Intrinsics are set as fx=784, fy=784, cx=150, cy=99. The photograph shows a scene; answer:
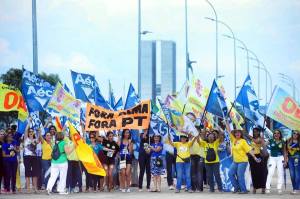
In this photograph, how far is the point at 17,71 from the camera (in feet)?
180

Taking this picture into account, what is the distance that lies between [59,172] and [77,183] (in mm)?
2893

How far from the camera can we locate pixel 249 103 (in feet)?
73.6

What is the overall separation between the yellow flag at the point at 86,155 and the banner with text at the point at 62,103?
1705mm

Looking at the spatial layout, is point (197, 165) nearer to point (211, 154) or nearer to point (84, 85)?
point (211, 154)

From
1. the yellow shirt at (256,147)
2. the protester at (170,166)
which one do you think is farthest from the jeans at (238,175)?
the protester at (170,166)

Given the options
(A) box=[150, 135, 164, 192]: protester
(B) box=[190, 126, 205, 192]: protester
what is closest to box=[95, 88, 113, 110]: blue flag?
(A) box=[150, 135, 164, 192]: protester

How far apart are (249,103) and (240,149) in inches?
118

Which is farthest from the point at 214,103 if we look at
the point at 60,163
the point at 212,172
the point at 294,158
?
the point at 60,163

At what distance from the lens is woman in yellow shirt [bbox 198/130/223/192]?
20.3 meters

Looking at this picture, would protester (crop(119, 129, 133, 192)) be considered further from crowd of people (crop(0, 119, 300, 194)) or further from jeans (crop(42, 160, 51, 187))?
jeans (crop(42, 160, 51, 187))

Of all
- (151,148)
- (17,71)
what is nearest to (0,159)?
(151,148)

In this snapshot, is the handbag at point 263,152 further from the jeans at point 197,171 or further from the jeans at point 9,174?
the jeans at point 9,174

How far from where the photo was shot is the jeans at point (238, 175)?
19.8m

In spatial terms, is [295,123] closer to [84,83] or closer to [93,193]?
[93,193]
